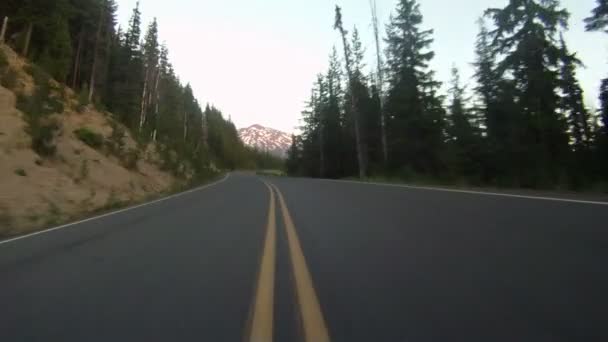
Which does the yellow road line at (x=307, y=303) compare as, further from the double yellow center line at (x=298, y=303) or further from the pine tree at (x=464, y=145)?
the pine tree at (x=464, y=145)

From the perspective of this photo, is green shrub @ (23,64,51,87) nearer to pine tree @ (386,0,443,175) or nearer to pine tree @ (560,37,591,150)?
pine tree @ (386,0,443,175)

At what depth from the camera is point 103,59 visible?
136 ft

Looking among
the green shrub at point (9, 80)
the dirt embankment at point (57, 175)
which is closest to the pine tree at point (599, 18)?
the dirt embankment at point (57, 175)

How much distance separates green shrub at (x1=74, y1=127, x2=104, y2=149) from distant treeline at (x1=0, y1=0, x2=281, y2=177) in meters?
6.45

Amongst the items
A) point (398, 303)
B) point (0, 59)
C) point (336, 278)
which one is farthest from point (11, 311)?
point (0, 59)

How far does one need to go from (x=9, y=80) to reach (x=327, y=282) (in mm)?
22663

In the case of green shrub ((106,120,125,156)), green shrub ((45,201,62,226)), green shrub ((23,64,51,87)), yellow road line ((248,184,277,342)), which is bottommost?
green shrub ((45,201,62,226))

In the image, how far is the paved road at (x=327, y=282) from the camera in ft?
7.59

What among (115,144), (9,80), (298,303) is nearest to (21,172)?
(9,80)

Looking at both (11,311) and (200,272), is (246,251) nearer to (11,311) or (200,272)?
(200,272)

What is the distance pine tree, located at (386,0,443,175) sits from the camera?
27969 millimetres

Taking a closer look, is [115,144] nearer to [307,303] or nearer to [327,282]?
[327,282]

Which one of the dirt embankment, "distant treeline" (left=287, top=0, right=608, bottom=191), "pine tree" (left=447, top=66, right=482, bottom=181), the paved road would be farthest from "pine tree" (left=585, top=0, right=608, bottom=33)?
the dirt embankment

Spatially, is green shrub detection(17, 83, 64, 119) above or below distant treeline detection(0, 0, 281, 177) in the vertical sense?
below
